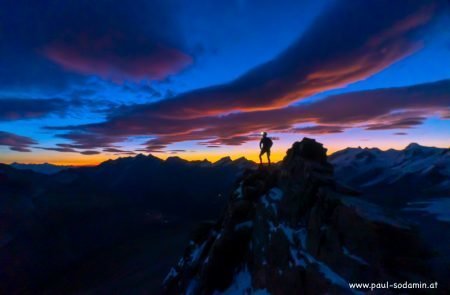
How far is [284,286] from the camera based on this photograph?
88.7ft

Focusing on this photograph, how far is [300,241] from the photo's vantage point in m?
27.5

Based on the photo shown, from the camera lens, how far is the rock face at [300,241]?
754 inches

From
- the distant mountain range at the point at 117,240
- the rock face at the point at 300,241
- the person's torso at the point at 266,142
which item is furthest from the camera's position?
the distant mountain range at the point at 117,240

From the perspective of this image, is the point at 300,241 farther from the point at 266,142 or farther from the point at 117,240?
the point at 117,240

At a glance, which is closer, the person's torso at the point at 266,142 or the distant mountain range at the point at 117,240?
the person's torso at the point at 266,142

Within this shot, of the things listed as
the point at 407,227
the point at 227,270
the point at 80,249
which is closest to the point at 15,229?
the point at 80,249

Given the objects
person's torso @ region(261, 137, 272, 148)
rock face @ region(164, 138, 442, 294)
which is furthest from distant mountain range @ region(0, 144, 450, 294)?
person's torso @ region(261, 137, 272, 148)

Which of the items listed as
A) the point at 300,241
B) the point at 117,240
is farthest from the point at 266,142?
the point at 117,240

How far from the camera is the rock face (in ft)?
62.8

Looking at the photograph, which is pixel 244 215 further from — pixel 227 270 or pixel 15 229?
pixel 15 229

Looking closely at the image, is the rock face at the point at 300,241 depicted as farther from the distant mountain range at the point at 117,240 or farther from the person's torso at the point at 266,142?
the person's torso at the point at 266,142

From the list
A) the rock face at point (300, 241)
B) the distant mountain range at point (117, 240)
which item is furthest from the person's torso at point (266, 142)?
the distant mountain range at point (117, 240)

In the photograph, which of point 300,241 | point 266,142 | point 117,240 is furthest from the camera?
point 117,240

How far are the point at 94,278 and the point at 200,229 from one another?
7332 cm
